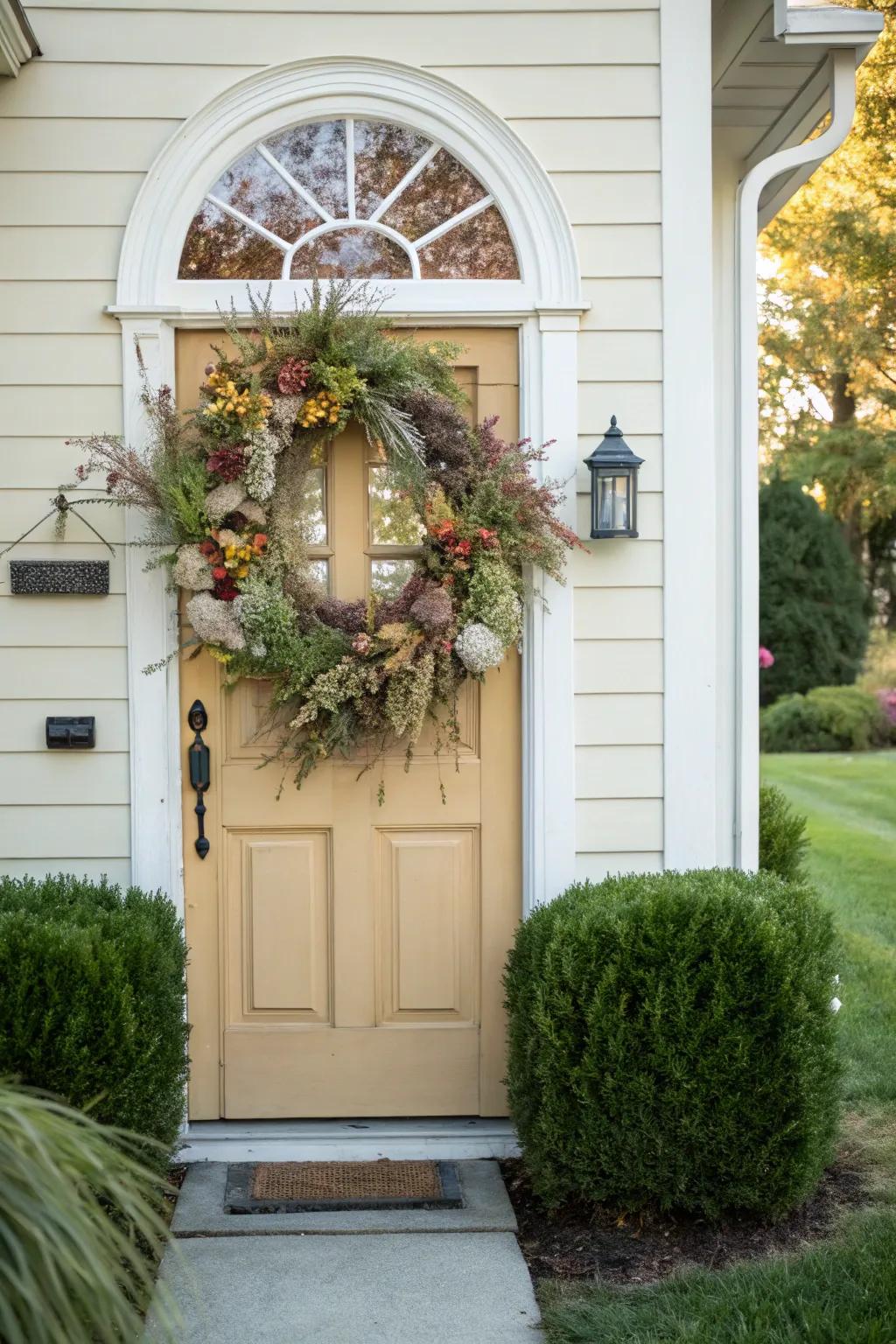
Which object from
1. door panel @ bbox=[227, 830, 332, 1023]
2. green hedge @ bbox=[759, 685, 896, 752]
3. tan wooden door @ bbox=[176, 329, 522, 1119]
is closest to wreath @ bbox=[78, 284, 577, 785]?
tan wooden door @ bbox=[176, 329, 522, 1119]

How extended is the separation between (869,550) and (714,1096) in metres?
14.1

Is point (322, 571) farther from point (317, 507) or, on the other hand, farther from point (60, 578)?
point (60, 578)

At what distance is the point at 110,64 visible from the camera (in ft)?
11.4

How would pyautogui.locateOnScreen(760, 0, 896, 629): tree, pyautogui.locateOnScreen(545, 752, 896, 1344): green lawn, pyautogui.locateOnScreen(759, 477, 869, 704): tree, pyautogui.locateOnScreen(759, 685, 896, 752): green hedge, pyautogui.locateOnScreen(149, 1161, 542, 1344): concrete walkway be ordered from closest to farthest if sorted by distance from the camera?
pyautogui.locateOnScreen(545, 752, 896, 1344): green lawn, pyautogui.locateOnScreen(149, 1161, 542, 1344): concrete walkway, pyautogui.locateOnScreen(760, 0, 896, 629): tree, pyautogui.locateOnScreen(759, 685, 896, 752): green hedge, pyautogui.locateOnScreen(759, 477, 869, 704): tree

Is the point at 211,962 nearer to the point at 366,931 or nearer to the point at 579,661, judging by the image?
the point at 366,931

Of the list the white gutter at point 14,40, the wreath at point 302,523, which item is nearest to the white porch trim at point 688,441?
the wreath at point 302,523

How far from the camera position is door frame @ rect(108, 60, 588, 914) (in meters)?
3.51

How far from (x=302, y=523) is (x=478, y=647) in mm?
623

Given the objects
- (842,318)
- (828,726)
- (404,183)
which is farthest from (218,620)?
Answer: (828,726)

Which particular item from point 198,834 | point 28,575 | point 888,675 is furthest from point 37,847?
point 888,675

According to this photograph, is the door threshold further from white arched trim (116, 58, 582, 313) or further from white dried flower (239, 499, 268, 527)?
white arched trim (116, 58, 582, 313)

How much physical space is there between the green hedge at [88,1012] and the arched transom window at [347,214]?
73.0 inches

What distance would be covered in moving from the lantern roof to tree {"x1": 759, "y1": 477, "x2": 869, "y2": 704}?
1104 centimetres

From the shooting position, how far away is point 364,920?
3.64 metres
